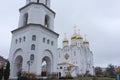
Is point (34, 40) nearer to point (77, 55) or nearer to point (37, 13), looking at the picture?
point (37, 13)

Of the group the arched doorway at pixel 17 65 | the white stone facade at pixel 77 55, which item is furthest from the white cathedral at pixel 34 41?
the white stone facade at pixel 77 55

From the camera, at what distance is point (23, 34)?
32.7m

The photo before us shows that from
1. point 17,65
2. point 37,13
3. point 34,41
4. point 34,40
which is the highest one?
point 37,13

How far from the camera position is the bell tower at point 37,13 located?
32781mm

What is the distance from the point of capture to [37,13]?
3300 centimetres

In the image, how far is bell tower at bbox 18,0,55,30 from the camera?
32.8m

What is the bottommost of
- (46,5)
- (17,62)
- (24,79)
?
(24,79)

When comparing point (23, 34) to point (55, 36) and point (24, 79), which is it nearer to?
point (55, 36)

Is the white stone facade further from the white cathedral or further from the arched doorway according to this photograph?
the arched doorway

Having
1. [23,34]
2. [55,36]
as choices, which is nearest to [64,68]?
[55,36]

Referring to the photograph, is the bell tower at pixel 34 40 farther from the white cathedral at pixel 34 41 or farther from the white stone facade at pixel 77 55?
the white stone facade at pixel 77 55

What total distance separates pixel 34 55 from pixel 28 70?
2.80m

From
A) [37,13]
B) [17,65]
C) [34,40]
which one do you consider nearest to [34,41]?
[34,40]

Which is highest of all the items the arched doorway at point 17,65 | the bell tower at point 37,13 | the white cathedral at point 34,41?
the bell tower at point 37,13
